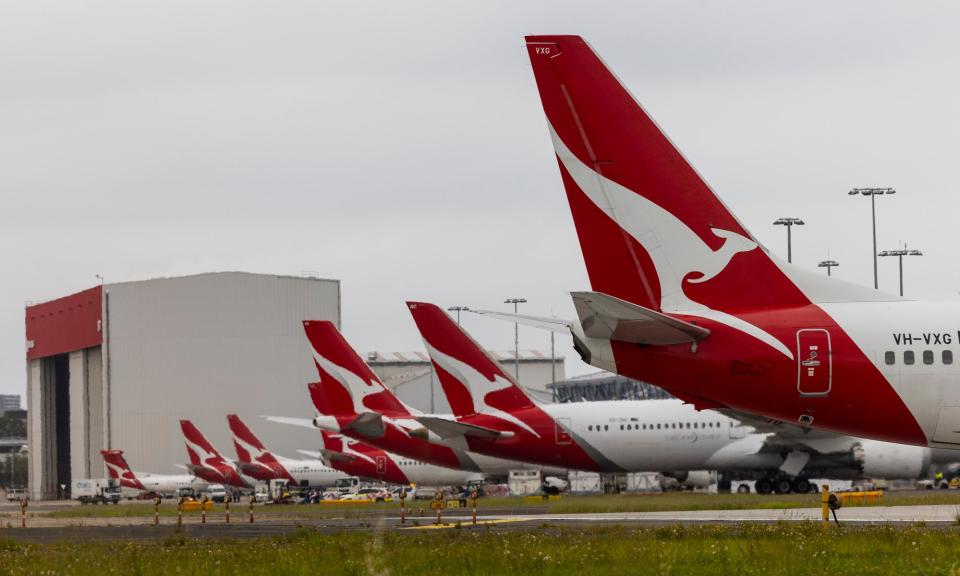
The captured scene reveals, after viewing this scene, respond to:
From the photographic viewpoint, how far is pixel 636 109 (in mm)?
21719

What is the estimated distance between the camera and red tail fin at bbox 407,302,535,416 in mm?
47031

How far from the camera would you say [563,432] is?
156 ft

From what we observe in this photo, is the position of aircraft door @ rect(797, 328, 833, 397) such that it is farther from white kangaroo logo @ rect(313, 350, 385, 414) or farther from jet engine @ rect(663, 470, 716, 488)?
jet engine @ rect(663, 470, 716, 488)

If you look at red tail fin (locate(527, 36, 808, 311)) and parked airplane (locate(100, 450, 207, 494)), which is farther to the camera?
parked airplane (locate(100, 450, 207, 494))

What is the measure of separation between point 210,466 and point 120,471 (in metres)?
13.6

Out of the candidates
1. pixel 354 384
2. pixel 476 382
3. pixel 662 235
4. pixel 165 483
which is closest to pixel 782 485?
pixel 476 382

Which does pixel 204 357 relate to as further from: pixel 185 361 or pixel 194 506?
pixel 194 506

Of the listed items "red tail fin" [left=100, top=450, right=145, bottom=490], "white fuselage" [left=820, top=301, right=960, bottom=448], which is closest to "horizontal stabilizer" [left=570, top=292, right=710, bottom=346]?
"white fuselage" [left=820, top=301, right=960, bottom=448]

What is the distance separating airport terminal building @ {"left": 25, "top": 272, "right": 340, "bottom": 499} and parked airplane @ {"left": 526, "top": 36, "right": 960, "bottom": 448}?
9815cm

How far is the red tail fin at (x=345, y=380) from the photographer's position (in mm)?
54344

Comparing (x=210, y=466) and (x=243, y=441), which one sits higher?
(x=243, y=441)

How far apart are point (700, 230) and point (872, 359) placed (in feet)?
11.2

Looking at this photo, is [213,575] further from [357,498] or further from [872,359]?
[357,498]

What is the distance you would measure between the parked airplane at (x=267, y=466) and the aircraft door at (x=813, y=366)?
69.6 meters
